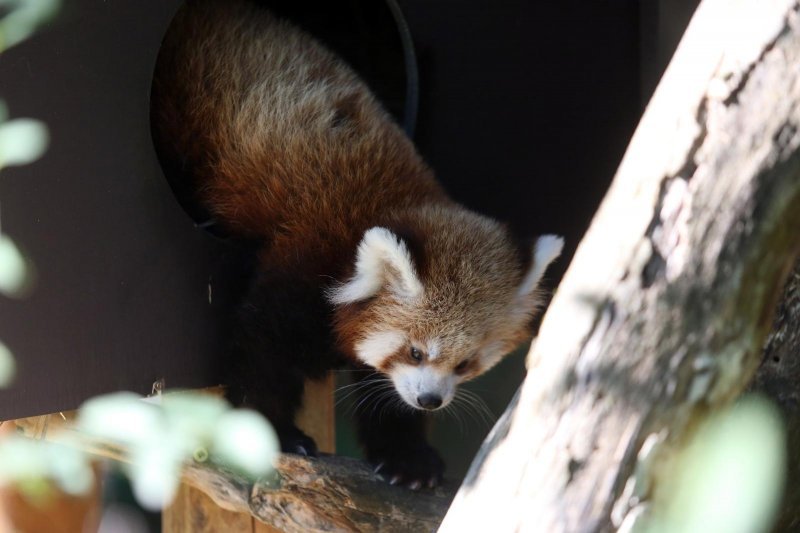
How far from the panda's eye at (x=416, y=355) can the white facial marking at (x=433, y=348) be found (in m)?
0.04

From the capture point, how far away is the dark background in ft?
8.27

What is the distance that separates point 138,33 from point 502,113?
156cm

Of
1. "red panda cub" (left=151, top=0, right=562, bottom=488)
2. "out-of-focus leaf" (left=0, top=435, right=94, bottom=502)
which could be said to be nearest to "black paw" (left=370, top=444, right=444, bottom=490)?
"red panda cub" (left=151, top=0, right=562, bottom=488)

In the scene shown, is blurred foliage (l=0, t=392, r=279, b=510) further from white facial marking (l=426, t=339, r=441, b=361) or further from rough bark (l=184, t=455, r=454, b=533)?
white facial marking (l=426, t=339, r=441, b=361)

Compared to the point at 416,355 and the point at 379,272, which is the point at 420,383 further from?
the point at 379,272

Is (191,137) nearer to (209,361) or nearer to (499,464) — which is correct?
(209,361)

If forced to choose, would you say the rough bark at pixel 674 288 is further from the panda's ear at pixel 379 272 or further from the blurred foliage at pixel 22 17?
the blurred foliage at pixel 22 17

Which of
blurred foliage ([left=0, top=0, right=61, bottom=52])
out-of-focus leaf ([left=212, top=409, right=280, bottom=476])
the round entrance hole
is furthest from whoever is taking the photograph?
the round entrance hole

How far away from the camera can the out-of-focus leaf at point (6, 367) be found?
2.42 metres

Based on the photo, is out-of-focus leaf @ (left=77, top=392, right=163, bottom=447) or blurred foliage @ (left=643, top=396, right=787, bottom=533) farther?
out-of-focus leaf @ (left=77, top=392, right=163, bottom=447)

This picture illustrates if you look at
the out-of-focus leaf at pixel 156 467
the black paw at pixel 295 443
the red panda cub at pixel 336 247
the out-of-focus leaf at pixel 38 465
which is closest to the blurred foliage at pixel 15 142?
the out-of-focus leaf at pixel 38 465

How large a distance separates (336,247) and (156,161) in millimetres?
613

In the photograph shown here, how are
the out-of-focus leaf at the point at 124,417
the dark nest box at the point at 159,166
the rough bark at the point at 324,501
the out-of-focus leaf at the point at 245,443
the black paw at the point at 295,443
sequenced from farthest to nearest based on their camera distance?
the black paw at the point at 295,443 → the rough bark at the point at 324,501 → the out-of-focus leaf at the point at 245,443 → the out-of-focus leaf at the point at 124,417 → the dark nest box at the point at 159,166

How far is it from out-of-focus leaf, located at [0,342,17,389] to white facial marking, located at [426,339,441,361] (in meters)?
1.22
